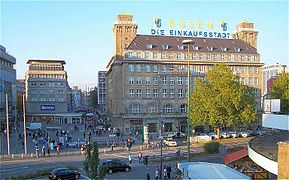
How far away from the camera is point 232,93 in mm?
59875

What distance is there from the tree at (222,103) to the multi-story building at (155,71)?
15164 mm

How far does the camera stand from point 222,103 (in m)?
59.2

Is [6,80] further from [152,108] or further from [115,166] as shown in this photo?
[115,166]

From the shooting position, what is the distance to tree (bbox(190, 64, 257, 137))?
5934 centimetres

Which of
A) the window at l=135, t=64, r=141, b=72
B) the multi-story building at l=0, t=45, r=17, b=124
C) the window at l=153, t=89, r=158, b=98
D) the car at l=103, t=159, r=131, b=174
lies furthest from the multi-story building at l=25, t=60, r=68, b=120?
the car at l=103, t=159, r=131, b=174

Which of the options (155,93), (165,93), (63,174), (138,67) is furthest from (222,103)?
(63,174)

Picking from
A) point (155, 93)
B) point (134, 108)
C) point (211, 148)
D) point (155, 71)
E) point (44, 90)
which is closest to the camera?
point (211, 148)

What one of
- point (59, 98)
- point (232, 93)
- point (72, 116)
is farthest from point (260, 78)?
point (59, 98)

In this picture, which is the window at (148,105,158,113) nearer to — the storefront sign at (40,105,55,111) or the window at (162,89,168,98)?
the window at (162,89,168,98)

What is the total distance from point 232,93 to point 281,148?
42.7 meters

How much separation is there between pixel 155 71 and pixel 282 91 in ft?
92.4

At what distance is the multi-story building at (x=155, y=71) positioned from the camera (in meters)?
78.8

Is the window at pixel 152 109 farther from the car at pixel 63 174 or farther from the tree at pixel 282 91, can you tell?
the car at pixel 63 174

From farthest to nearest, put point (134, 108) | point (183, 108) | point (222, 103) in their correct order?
point (183, 108) → point (134, 108) → point (222, 103)
